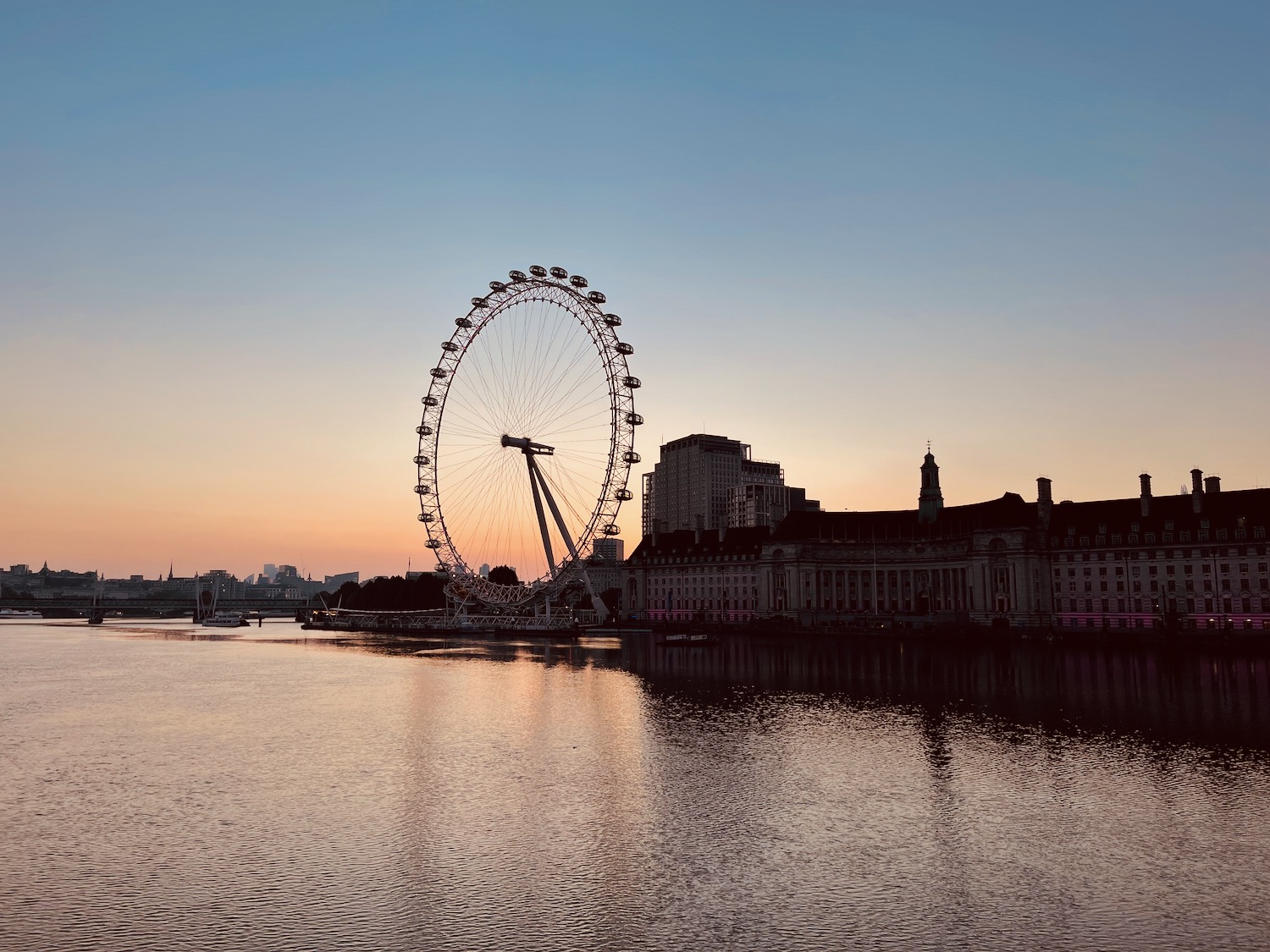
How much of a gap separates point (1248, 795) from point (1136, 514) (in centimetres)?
13350

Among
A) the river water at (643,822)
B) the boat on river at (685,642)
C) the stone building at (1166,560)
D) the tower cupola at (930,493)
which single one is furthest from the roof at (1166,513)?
the river water at (643,822)

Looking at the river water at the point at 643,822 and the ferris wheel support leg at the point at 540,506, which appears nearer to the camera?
the river water at the point at 643,822

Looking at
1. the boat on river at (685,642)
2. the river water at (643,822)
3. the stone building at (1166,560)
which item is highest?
the stone building at (1166,560)

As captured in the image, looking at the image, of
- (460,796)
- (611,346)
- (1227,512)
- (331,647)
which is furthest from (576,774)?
(1227,512)

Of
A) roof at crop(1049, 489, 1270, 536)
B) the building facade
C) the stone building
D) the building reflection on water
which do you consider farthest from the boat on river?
roof at crop(1049, 489, 1270, 536)

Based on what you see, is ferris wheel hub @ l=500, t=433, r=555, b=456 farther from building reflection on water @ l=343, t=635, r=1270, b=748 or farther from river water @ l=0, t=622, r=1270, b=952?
river water @ l=0, t=622, r=1270, b=952

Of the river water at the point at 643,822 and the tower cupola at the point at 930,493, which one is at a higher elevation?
the tower cupola at the point at 930,493

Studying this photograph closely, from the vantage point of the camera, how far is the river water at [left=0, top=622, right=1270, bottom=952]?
21578 millimetres

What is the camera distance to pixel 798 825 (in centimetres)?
2962

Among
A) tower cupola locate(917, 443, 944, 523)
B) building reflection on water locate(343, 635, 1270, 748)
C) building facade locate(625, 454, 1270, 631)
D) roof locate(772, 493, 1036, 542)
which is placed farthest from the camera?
tower cupola locate(917, 443, 944, 523)

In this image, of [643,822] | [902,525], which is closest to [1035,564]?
[902,525]

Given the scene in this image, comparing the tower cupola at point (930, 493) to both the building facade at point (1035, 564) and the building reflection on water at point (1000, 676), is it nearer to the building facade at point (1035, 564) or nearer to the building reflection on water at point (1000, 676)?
the building facade at point (1035, 564)

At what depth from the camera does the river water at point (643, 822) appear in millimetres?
21578

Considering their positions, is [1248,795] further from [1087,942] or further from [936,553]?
[936,553]
